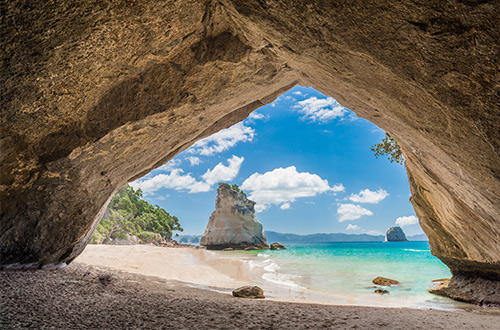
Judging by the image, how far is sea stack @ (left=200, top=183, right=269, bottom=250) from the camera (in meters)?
49.9

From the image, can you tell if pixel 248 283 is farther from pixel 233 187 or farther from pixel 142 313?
pixel 233 187

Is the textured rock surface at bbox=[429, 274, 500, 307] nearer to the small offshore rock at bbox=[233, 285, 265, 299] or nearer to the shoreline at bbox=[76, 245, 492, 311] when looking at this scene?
the shoreline at bbox=[76, 245, 492, 311]

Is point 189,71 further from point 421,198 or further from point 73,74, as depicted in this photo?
point 421,198

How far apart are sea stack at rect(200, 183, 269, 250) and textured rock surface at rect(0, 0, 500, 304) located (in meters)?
43.8

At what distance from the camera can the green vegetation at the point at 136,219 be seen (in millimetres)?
32588

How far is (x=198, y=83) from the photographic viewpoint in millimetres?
5480

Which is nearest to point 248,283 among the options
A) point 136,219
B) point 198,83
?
point 198,83

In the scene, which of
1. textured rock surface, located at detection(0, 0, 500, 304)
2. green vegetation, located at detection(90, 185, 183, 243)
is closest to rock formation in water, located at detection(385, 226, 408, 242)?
green vegetation, located at detection(90, 185, 183, 243)

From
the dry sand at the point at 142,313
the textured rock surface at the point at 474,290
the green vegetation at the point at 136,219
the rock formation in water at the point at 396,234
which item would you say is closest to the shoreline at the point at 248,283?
the textured rock surface at the point at 474,290

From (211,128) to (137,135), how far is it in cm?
267

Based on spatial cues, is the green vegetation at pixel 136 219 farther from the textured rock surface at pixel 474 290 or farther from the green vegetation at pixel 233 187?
the textured rock surface at pixel 474 290

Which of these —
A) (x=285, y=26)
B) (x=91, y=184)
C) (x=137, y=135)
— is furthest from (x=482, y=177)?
(x=91, y=184)

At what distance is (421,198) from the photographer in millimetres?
8883

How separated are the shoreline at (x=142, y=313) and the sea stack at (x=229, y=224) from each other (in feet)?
150
